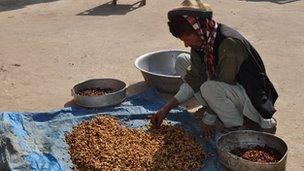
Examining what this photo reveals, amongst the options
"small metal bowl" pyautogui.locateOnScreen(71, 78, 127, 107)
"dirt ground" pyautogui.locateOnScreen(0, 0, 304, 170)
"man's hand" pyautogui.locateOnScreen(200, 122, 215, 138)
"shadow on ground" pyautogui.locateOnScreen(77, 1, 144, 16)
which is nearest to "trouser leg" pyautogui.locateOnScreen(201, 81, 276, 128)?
"man's hand" pyautogui.locateOnScreen(200, 122, 215, 138)

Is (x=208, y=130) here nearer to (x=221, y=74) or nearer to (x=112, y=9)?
(x=221, y=74)

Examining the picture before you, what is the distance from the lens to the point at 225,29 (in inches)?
142

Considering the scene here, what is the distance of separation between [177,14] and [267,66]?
2907 millimetres

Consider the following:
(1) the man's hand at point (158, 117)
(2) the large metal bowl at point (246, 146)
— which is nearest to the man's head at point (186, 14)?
(1) the man's hand at point (158, 117)

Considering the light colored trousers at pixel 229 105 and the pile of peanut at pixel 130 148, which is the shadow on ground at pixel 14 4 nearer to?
the pile of peanut at pixel 130 148

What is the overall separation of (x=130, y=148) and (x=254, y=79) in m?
1.13

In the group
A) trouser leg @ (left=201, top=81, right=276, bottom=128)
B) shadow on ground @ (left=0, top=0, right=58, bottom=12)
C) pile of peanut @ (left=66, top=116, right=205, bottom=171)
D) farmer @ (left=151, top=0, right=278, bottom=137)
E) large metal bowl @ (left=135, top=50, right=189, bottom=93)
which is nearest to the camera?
farmer @ (left=151, top=0, right=278, bottom=137)

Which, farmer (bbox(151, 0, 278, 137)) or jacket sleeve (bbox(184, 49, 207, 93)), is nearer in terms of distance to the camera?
farmer (bbox(151, 0, 278, 137))

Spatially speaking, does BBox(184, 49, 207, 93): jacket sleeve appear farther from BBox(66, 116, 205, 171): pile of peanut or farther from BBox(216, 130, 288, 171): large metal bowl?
BBox(216, 130, 288, 171): large metal bowl

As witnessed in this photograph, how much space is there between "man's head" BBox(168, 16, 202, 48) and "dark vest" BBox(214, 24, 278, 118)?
0.70 feet

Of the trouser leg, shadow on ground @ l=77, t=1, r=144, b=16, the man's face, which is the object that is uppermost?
the man's face

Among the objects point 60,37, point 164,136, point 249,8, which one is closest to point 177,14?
point 164,136

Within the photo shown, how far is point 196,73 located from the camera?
13.1 feet

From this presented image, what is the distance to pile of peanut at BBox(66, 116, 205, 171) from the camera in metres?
3.53
